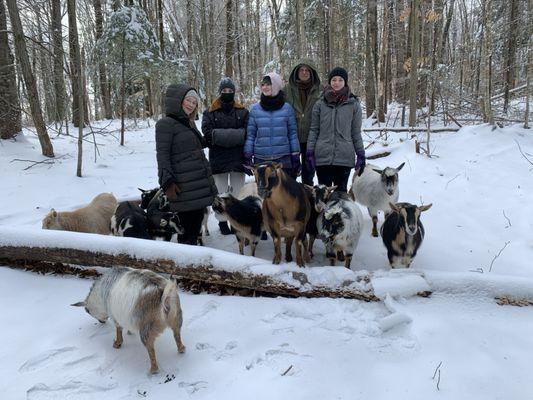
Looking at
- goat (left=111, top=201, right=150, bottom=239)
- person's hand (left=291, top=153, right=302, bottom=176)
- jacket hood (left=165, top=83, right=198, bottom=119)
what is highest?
jacket hood (left=165, top=83, right=198, bottom=119)

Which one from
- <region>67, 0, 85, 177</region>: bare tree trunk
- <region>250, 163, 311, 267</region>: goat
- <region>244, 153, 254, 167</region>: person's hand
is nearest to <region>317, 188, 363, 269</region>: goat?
<region>250, 163, 311, 267</region>: goat

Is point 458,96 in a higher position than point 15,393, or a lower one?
higher

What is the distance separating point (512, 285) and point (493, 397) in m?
1.43

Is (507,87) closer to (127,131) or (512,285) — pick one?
(512,285)

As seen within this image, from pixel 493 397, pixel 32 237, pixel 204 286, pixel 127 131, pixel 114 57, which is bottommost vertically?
pixel 493 397

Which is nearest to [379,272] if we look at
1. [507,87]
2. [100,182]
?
[100,182]

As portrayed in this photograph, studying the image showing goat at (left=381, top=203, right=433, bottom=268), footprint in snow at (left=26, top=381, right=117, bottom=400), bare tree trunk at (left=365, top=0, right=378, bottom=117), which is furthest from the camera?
bare tree trunk at (left=365, top=0, right=378, bottom=117)

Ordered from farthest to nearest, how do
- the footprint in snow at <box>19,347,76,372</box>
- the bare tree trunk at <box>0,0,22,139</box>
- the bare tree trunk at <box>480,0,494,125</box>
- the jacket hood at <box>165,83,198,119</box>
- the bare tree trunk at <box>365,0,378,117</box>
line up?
the bare tree trunk at <box>365,0,378,117</box>
the bare tree trunk at <box>0,0,22,139</box>
the bare tree trunk at <box>480,0,494,125</box>
the jacket hood at <box>165,83,198,119</box>
the footprint in snow at <box>19,347,76,372</box>

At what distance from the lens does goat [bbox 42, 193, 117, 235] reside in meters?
5.59

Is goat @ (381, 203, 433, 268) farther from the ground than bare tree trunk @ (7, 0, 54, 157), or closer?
closer

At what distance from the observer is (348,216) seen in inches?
189

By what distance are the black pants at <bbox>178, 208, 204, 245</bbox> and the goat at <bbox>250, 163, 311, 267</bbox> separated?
96 centimetres

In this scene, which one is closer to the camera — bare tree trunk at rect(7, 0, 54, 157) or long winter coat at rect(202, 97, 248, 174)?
long winter coat at rect(202, 97, 248, 174)

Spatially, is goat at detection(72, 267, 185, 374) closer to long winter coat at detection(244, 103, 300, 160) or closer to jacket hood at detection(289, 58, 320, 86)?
long winter coat at detection(244, 103, 300, 160)
